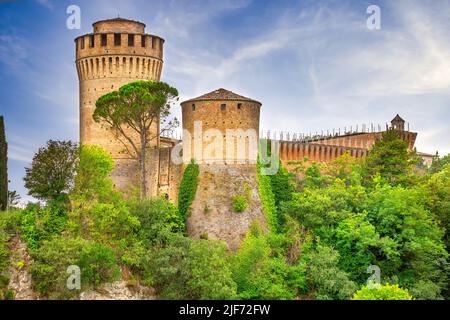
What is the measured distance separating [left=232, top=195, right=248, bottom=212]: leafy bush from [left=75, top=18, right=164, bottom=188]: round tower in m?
7.32

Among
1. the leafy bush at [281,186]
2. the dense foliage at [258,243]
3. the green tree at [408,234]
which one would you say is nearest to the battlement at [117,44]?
the dense foliage at [258,243]

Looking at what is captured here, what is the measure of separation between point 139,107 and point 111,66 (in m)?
4.20

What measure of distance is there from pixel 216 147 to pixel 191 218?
3.48m

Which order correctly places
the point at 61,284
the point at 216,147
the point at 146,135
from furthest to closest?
the point at 146,135 < the point at 216,147 < the point at 61,284

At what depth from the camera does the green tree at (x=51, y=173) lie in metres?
42.3

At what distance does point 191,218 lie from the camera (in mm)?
44875

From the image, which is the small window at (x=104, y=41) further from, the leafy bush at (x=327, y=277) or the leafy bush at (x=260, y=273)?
the leafy bush at (x=327, y=277)

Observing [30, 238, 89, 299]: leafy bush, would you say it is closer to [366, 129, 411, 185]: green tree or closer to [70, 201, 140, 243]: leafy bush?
[70, 201, 140, 243]: leafy bush

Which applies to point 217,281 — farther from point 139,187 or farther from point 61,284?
point 139,187

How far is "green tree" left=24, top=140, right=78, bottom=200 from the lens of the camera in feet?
139

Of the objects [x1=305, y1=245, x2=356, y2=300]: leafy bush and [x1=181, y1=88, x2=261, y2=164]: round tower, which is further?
[x1=181, y1=88, x2=261, y2=164]: round tower

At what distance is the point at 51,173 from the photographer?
4259cm

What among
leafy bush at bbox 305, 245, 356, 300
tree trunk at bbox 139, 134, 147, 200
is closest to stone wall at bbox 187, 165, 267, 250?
leafy bush at bbox 305, 245, 356, 300
